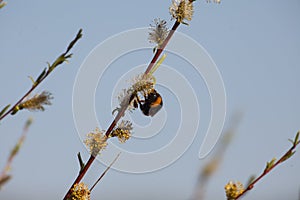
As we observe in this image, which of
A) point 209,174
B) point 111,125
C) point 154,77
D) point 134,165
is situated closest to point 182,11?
point 154,77

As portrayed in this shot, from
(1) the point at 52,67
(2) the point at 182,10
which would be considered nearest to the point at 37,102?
(1) the point at 52,67

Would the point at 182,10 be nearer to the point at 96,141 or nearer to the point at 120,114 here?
the point at 120,114

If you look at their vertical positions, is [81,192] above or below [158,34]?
below

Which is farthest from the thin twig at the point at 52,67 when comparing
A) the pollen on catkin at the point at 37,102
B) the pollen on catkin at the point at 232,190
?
the pollen on catkin at the point at 232,190

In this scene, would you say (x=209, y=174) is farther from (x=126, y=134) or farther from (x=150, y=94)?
(x=126, y=134)

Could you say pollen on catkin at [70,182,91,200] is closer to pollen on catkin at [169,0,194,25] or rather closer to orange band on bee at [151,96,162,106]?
orange band on bee at [151,96,162,106]

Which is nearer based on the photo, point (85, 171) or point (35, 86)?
point (35, 86)
